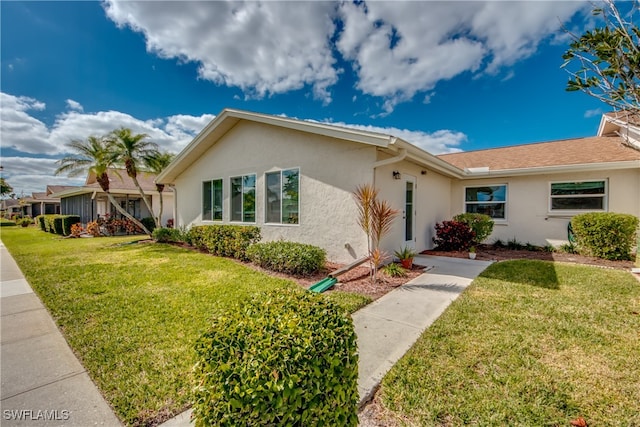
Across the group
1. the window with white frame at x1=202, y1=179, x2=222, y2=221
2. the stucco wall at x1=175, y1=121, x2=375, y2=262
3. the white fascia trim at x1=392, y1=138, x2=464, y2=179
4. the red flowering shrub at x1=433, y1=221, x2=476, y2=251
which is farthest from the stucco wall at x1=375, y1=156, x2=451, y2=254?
the window with white frame at x1=202, y1=179, x2=222, y2=221

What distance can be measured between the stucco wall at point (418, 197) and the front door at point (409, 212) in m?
0.10

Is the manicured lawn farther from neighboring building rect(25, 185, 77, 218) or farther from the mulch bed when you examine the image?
neighboring building rect(25, 185, 77, 218)

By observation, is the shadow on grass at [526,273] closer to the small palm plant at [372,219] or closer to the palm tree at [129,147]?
the small palm plant at [372,219]

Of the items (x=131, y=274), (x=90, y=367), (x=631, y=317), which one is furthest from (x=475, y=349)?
(x=131, y=274)

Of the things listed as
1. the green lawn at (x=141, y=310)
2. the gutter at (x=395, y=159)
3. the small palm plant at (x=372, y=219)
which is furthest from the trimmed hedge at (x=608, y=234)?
the green lawn at (x=141, y=310)

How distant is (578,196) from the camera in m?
9.13

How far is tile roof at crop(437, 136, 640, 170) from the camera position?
8.84 metres

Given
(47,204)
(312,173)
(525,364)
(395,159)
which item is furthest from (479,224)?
(47,204)

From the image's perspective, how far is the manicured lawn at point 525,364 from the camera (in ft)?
7.20

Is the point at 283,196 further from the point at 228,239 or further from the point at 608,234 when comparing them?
the point at 608,234

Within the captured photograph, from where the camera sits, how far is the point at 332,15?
7.81 meters

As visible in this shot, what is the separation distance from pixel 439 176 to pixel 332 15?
257 inches

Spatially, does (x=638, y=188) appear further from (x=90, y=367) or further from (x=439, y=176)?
(x=90, y=367)

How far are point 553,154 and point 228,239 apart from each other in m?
12.6
